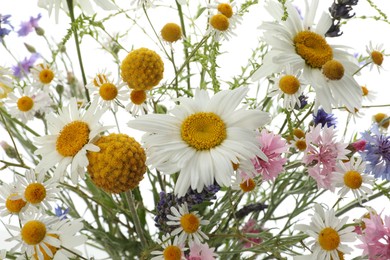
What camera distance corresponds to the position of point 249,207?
0.42 meters

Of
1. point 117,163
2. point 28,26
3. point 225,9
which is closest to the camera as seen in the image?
point 117,163

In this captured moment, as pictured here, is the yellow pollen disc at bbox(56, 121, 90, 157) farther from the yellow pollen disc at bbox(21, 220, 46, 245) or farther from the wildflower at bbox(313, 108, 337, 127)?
the wildflower at bbox(313, 108, 337, 127)

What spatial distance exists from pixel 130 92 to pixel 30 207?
10 cm

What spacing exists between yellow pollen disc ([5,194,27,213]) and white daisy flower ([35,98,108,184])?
0.14 ft

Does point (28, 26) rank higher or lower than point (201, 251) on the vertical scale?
higher

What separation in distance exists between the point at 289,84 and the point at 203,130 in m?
0.06

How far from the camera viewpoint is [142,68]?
0.33m

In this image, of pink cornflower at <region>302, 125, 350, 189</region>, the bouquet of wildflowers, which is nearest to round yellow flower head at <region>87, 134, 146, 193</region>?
the bouquet of wildflowers

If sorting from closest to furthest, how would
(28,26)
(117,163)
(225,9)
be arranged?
(117,163) < (225,9) < (28,26)

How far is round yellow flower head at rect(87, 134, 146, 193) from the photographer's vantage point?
0.99ft

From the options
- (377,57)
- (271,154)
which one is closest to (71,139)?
(271,154)

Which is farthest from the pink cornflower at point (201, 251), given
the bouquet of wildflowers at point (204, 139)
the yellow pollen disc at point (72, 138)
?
the yellow pollen disc at point (72, 138)

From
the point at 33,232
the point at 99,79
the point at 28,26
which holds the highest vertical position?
the point at 28,26

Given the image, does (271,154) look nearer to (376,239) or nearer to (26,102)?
(376,239)
